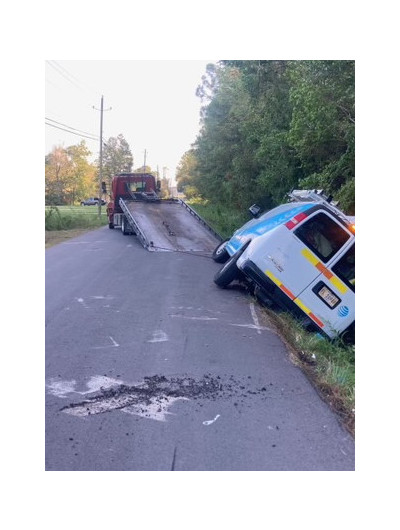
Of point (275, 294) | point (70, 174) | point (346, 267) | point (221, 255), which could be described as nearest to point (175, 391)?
point (275, 294)

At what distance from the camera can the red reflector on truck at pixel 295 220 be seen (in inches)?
344

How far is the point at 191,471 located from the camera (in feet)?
12.8

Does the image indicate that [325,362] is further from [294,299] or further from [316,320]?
[294,299]

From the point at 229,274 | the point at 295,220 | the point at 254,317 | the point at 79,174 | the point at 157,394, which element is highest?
the point at 79,174

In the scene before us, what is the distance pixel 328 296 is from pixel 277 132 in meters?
10.7

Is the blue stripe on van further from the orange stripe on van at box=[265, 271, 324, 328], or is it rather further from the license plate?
the license plate

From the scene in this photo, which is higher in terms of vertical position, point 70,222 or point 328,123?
point 328,123

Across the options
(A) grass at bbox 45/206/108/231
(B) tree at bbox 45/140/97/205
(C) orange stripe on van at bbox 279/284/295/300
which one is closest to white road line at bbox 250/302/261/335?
(C) orange stripe on van at bbox 279/284/295/300

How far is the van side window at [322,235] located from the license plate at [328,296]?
445 mm

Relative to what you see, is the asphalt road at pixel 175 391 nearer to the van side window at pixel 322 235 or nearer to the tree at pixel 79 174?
the van side window at pixel 322 235

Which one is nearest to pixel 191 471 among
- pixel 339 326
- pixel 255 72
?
pixel 339 326

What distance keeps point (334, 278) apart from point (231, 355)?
2.62 m

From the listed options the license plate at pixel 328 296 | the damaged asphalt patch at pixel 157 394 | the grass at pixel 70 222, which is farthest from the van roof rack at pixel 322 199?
the grass at pixel 70 222

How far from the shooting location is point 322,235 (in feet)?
28.4
